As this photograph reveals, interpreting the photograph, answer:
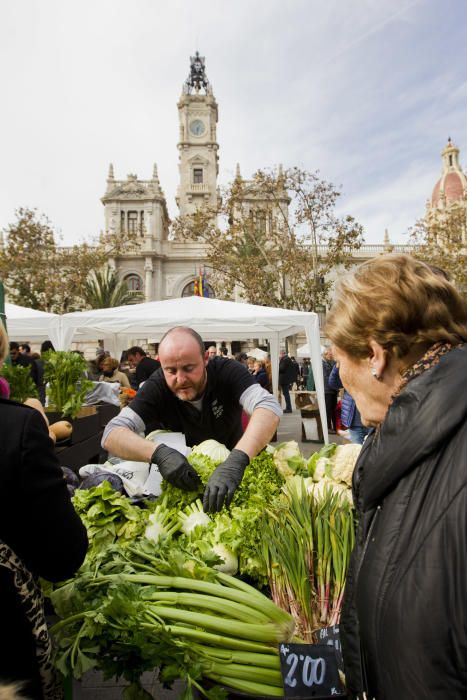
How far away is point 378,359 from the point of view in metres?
1.25

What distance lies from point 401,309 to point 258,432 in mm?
1505

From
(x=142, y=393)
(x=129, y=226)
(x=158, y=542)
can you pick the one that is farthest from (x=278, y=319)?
(x=129, y=226)

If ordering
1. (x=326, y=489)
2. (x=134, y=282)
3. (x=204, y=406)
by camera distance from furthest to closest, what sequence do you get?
(x=134, y=282) → (x=204, y=406) → (x=326, y=489)

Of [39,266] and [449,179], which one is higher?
[449,179]

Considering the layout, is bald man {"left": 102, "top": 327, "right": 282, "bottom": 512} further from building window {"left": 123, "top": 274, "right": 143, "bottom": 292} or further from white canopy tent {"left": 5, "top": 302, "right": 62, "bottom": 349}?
building window {"left": 123, "top": 274, "right": 143, "bottom": 292}

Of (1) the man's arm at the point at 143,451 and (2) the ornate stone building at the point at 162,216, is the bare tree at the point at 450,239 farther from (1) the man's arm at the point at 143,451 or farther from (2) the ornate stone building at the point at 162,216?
(2) the ornate stone building at the point at 162,216

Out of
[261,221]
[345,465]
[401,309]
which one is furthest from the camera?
[261,221]

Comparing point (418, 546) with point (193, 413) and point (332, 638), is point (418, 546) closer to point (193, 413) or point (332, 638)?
point (332, 638)

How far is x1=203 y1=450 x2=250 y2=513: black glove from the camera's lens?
1979mm

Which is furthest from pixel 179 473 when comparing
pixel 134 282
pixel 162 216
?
pixel 162 216

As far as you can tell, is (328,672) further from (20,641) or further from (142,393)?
(142,393)

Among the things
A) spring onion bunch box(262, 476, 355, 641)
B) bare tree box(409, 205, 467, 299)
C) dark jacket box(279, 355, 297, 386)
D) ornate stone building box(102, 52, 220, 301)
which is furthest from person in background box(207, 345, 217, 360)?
ornate stone building box(102, 52, 220, 301)

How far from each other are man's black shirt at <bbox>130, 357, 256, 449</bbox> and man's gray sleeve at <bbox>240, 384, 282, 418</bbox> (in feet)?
0.23

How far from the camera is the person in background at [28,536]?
1.26 m
